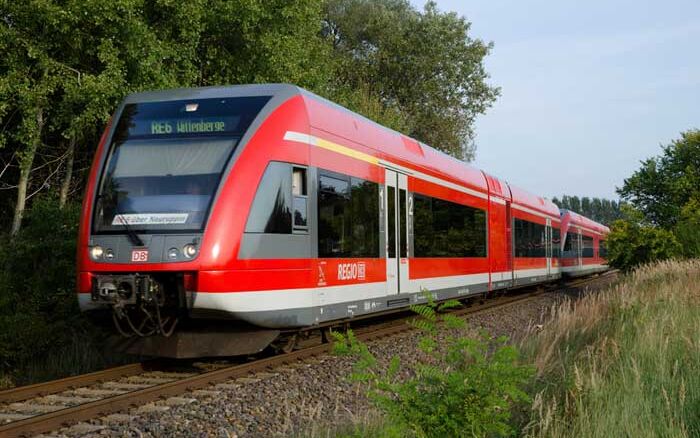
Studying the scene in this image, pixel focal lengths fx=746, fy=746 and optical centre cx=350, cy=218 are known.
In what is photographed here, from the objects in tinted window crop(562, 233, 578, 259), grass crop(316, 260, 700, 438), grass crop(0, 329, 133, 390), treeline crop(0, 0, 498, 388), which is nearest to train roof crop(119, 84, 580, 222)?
treeline crop(0, 0, 498, 388)

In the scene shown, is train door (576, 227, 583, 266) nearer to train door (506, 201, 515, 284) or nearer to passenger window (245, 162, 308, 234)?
train door (506, 201, 515, 284)

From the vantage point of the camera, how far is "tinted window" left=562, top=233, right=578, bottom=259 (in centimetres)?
2830

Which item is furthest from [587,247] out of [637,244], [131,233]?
[131,233]

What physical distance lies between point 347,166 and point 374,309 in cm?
213

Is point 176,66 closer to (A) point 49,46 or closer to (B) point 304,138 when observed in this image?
(A) point 49,46

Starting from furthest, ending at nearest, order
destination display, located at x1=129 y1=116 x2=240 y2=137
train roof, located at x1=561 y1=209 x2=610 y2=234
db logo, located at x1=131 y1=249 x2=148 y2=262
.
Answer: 1. train roof, located at x1=561 y1=209 x2=610 y2=234
2. destination display, located at x1=129 y1=116 x2=240 y2=137
3. db logo, located at x1=131 y1=249 x2=148 y2=262

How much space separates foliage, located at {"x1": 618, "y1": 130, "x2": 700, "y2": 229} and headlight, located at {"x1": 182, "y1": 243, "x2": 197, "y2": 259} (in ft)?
64.8

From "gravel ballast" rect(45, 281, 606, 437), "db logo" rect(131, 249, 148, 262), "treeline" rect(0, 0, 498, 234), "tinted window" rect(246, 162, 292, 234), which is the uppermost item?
"treeline" rect(0, 0, 498, 234)

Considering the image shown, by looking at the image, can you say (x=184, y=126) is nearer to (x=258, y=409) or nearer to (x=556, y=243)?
(x=258, y=409)

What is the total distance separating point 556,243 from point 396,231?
16.2m

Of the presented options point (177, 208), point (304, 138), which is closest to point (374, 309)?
point (304, 138)

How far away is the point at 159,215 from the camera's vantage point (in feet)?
26.4

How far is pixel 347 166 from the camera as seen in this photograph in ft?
32.7

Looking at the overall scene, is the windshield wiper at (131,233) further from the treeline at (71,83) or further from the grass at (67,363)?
the grass at (67,363)
